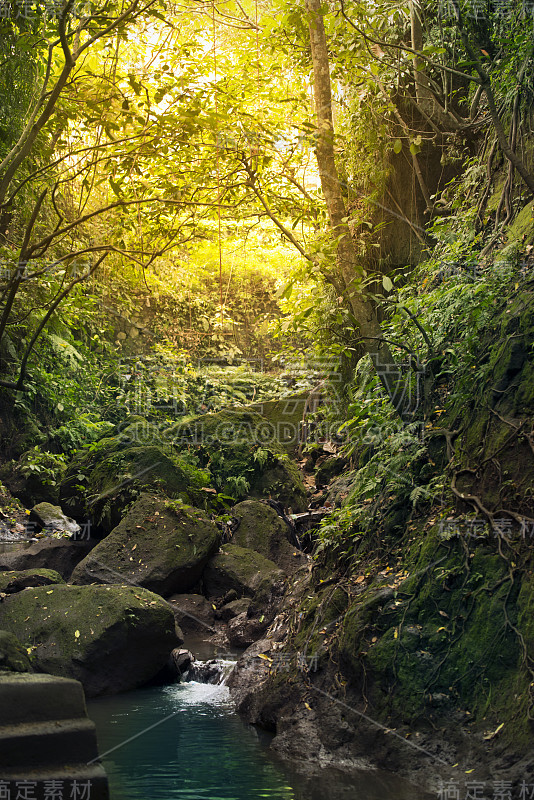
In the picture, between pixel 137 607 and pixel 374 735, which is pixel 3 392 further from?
pixel 374 735

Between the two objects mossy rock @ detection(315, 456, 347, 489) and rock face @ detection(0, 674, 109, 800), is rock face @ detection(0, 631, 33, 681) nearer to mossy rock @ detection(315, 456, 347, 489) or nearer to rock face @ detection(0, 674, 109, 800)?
rock face @ detection(0, 674, 109, 800)

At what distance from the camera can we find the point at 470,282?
522 centimetres

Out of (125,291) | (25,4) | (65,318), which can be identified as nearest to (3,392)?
(65,318)

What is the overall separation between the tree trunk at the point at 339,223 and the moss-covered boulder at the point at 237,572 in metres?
3.05

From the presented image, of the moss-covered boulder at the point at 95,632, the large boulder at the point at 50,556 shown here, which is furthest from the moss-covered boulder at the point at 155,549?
the moss-covered boulder at the point at 95,632

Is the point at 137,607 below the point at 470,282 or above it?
below

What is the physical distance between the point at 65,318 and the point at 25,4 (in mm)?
5964

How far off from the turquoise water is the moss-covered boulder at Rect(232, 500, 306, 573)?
308 cm

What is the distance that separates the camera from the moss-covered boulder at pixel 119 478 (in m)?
8.48

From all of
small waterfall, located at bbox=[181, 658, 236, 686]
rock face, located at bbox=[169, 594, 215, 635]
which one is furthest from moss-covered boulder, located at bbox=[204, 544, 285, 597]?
small waterfall, located at bbox=[181, 658, 236, 686]

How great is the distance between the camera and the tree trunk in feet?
17.5

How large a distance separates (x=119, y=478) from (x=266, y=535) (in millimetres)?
2131

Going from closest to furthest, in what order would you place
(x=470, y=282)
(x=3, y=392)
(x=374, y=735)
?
(x=374, y=735) < (x=470, y=282) < (x=3, y=392)

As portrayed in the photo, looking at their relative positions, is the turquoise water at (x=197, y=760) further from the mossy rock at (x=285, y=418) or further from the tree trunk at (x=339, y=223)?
the mossy rock at (x=285, y=418)
